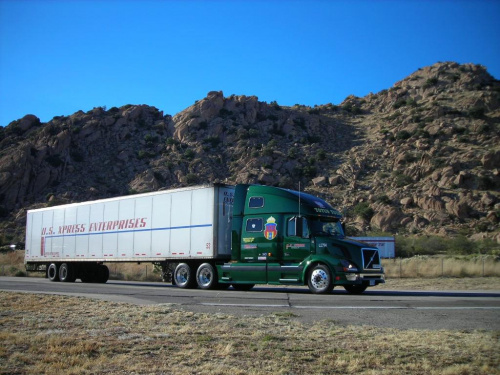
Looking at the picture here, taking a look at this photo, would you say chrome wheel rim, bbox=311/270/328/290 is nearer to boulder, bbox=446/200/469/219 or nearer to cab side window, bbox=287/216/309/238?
cab side window, bbox=287/216/309/238

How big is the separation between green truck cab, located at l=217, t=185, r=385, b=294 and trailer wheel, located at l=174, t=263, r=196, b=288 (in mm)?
1528

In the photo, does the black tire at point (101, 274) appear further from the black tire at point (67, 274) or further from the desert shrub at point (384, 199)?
the desert shrub at point (384, 199)

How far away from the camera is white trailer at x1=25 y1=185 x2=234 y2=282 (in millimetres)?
20281

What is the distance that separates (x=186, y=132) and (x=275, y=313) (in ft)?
213

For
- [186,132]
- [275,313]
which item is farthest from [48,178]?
[275,313]

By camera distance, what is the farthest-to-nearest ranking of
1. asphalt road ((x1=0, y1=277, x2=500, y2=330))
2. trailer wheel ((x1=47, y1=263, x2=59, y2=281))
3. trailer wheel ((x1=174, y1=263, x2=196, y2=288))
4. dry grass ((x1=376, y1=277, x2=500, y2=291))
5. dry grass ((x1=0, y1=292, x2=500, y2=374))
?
trailer wheel ((x1=47, y1=263, x2=59, y2=281)) < dry grass ((x1=376, y1=277, x2=500, y2=291)) < trailer wheel ((x1=174, y1=263, x2=196, y2=288)) < asphalt road ((x1=0, y1=277, x2=500, y2=330)) < dry grass ((x1=0, y1=292, x2=500, y2=374))

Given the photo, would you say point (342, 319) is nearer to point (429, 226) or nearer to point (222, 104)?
point (429, 226)

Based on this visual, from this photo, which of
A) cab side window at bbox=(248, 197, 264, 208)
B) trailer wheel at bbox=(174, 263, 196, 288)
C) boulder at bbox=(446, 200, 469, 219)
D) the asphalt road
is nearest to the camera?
the asphalt road

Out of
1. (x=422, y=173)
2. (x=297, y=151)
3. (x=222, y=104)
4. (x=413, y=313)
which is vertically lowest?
(x=413, y=313)

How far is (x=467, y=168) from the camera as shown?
5759 cm

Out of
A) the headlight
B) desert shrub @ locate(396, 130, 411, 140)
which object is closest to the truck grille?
the headlight

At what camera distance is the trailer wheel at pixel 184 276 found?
2092 cm

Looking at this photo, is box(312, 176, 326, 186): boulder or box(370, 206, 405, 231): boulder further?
box(312, 176, 326, 186): boulder

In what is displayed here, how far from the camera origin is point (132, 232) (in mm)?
23156
